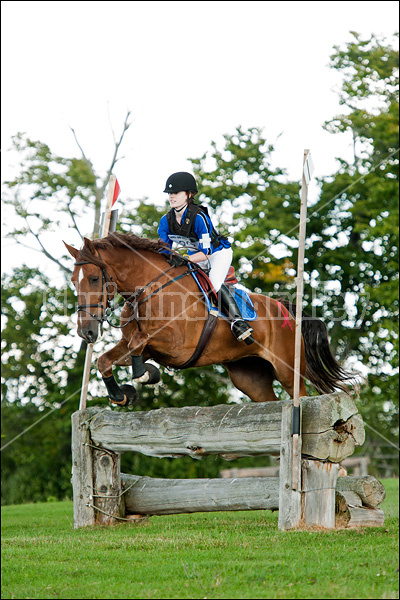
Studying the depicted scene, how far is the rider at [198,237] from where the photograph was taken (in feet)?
21.0

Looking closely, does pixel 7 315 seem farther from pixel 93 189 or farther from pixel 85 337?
pixel 85 337

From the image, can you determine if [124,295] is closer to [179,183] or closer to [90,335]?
[90,335]

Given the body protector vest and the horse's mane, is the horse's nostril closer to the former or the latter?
the horse's mane

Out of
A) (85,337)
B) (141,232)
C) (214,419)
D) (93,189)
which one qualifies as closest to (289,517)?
(214,419)

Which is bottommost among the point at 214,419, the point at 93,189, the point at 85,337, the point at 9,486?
the point at 9,486

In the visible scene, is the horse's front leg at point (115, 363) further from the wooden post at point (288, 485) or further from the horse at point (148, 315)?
the wooden post at point (288, 485)

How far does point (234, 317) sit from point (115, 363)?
1135 mm

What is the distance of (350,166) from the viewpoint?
18047mm

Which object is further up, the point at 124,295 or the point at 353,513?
the point at 124,295

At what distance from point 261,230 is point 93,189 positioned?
15.5 feet

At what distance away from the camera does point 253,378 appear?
7293mm

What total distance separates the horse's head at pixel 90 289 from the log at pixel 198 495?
177 centimetres

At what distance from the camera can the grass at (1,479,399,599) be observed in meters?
3.94

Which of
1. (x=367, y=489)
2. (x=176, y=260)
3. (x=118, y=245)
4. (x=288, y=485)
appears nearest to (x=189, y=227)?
(x=176, y=260)
